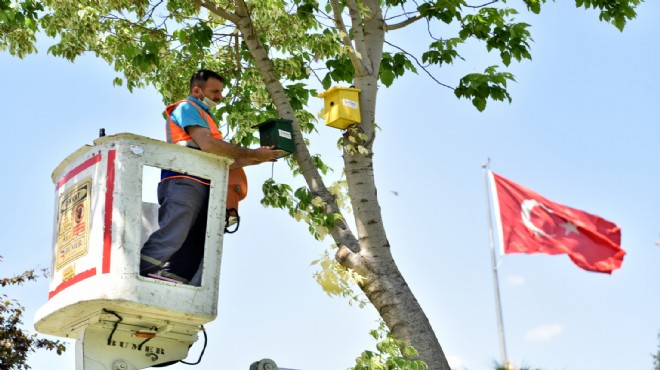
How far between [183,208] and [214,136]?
0.60 m

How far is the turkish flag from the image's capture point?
17641 millimetres

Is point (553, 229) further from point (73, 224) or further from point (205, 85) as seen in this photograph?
point (73, 224)

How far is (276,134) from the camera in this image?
8383 mm

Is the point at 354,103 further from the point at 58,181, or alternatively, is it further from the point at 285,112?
the point at 58,181

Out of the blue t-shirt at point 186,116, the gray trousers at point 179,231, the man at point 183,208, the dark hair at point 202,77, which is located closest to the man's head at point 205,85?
the dark hair at point 202,77

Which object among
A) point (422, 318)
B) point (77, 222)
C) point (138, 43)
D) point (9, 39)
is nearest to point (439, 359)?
point (422, 318)

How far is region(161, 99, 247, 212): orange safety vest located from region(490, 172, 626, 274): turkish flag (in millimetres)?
10274

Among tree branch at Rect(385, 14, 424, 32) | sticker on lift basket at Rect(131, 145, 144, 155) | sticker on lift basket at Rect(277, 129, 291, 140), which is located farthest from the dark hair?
tree branch at Rect(385, 14, 424, 32)

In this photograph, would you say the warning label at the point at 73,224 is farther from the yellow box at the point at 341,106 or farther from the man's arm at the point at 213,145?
the yellow box at the point at 341,106

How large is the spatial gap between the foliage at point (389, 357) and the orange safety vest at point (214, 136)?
143cm

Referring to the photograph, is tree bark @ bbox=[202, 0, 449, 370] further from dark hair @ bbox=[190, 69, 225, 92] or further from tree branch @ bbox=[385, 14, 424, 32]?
dark hair @ bbox=[190, 69, 225, 92]

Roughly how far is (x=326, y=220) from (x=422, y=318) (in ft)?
3.65

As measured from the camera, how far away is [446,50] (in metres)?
11.0

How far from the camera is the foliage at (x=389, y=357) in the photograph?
7656 mm
